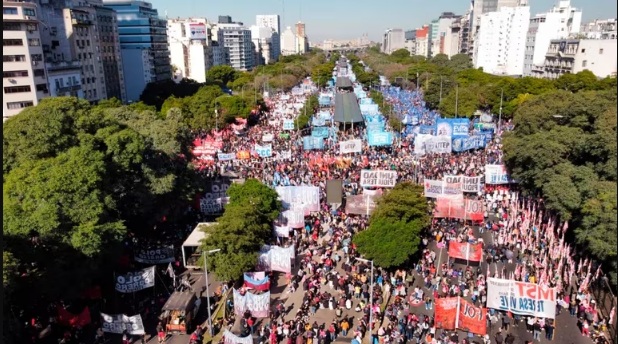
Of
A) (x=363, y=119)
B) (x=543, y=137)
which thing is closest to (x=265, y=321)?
(x=543, y=137)

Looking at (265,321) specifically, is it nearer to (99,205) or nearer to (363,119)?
(99,205)

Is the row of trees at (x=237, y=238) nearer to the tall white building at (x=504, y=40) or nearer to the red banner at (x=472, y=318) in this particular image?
the red banner at (x=472, y=318)

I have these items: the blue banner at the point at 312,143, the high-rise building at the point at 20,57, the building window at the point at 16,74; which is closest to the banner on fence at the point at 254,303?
the blue banner at the point at 312,143

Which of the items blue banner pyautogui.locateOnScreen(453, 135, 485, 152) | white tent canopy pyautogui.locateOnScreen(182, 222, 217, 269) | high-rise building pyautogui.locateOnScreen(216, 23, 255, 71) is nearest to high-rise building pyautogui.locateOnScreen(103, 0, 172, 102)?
high-rise building pyautogui.locateOnScreen(216, 23, 255, 71)

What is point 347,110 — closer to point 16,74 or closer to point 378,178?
point 378,178

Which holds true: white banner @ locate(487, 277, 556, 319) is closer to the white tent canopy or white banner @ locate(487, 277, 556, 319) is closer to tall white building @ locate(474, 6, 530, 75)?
the white tent canopy

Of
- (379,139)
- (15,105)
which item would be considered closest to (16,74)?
(15,105)
